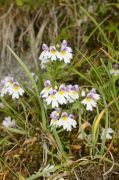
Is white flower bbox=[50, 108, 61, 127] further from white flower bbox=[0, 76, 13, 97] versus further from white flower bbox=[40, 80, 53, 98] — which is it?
white flower bbox=[0, 76, 13, 97]

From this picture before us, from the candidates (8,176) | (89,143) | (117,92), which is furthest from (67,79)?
(8,176)

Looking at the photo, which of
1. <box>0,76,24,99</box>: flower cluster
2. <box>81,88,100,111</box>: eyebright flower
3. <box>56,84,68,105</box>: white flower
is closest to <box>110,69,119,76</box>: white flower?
<box>81,88,100,111</box>: eyebright flower

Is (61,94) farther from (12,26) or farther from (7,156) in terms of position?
(12,26)

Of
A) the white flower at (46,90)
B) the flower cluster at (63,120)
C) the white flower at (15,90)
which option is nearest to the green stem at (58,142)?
the flower cluster at (63,120)

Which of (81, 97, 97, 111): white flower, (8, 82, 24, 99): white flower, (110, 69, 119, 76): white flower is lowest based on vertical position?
(81, 97, 97, 111): white flower

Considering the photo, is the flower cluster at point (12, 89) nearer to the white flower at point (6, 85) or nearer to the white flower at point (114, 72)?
the white flower at point (6, 85)

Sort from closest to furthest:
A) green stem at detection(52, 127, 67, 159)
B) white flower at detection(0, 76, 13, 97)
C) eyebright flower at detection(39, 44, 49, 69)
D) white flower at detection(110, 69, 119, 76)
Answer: green stem at detection(52, 127, 67, 159) → eyebright flower at detection(39, 44, 49, 69) → white flower at detection(0, 76, 13, 97) → white flower at detection(110, 69, 119, 76)

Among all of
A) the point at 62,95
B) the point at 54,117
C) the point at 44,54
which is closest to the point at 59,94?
the point at 62,95
